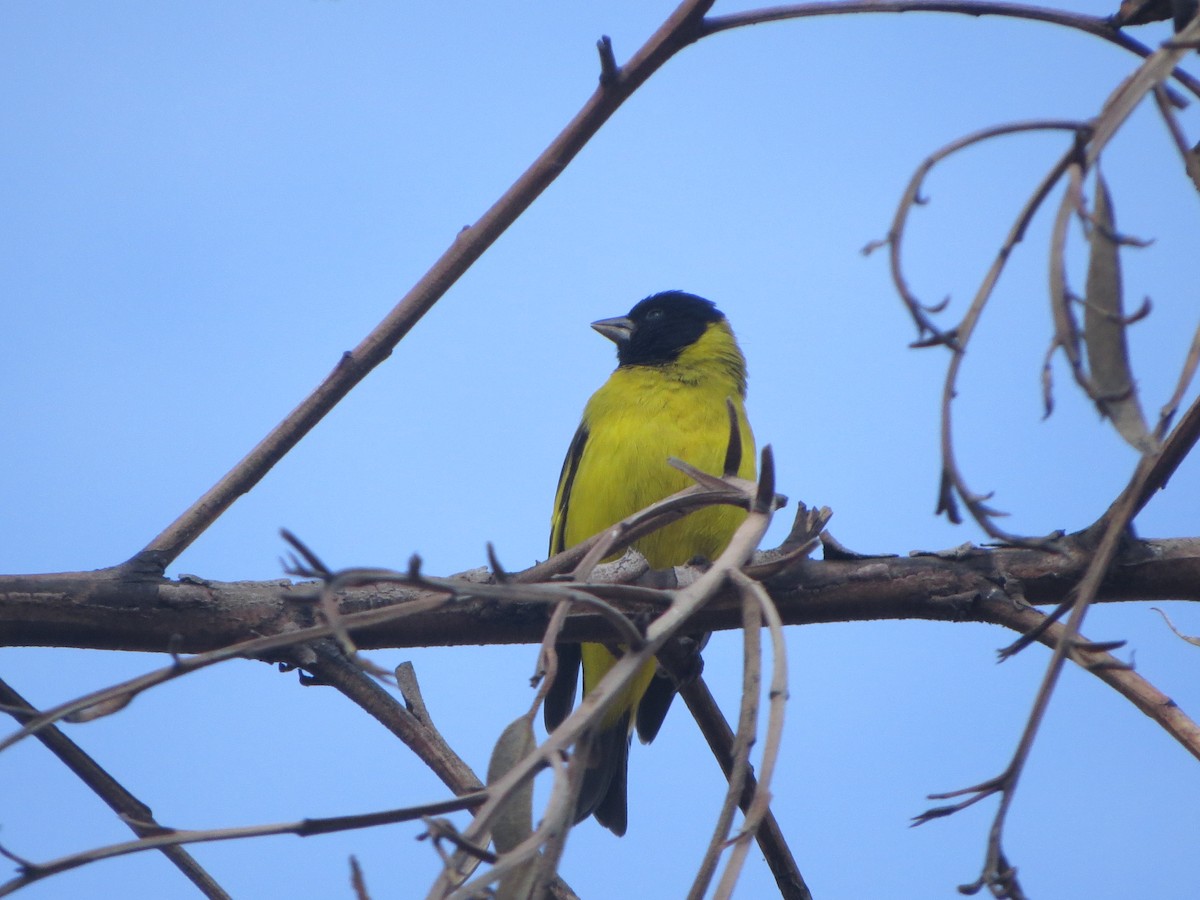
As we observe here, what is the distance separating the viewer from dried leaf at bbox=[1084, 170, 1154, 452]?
115 centimetres

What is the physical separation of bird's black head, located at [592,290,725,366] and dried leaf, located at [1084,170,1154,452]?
336 centimetres

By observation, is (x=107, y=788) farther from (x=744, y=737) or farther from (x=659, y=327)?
(x=659, y=327)

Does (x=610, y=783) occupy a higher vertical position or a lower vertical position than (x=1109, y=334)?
higher

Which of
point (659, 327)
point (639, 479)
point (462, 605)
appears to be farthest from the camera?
point (659, 327)

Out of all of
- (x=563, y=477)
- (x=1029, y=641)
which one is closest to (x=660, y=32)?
(x=1029, y=641)

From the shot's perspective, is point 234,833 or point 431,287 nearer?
point 234,833

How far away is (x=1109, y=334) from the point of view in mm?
1212

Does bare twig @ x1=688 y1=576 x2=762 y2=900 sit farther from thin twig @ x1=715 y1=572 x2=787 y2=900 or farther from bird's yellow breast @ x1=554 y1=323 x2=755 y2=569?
bird's yellow breast @ x1=554 y1=323 x2=755 y2=569

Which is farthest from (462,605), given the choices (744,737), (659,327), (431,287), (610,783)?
(659,327)

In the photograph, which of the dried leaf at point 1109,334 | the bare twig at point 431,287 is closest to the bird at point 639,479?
the bare twig at point 431,287

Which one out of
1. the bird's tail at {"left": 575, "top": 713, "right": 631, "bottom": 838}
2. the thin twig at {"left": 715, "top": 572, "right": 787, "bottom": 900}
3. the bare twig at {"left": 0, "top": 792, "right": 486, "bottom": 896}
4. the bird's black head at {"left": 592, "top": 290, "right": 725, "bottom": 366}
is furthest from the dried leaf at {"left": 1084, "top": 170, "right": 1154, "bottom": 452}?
the bird's black head at {"left": 592, "top": 290, "right": 725, "bottom": 366}

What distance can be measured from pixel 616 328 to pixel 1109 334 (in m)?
4.00

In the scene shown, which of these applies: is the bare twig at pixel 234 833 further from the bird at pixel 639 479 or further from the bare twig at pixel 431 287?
the bird at pixel 639 479

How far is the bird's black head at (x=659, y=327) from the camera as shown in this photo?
188 inches
